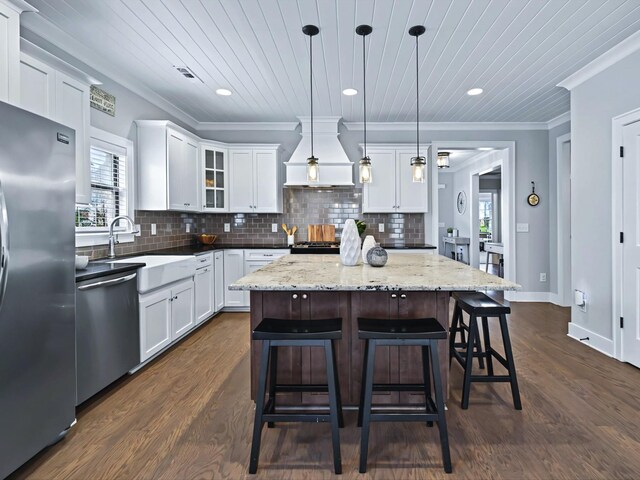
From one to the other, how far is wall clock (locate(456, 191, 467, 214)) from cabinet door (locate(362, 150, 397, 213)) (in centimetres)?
460

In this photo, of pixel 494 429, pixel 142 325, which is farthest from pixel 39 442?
pixel 494 429

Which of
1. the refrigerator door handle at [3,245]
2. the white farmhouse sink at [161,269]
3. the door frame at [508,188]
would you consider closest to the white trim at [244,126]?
the door frame at [508,188]

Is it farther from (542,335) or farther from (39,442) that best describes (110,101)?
(542,335)

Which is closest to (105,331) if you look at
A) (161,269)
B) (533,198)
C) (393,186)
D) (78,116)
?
(161,269)

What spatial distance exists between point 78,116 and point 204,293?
2.21 meters

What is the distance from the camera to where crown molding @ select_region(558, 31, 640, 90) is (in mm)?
2830

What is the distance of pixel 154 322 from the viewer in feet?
9.82

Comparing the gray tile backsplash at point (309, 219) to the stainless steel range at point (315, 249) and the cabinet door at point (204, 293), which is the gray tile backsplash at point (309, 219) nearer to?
the stainless steel range at point (315, 249)

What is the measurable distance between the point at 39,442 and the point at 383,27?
3.27 meters

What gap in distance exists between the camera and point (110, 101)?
133 inches

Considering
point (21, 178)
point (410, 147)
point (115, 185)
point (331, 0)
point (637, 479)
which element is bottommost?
point (637, 479)

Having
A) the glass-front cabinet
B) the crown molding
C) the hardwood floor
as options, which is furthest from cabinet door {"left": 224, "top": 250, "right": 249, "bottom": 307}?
the crown molding

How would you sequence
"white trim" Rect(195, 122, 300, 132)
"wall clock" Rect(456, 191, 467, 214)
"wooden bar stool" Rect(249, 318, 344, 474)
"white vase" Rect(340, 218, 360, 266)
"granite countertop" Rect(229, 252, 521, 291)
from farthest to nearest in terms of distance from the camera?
"wall clock" Rect(456, 191, 467, 214), "white trim" Rect(195, 122, 300, 132), "white vase" Rect(340, 218, 360, 266), "granite countertop" Rect(229, 252, 521, 291), "wooden bar stool" Rect(249, 318, 344, 474)

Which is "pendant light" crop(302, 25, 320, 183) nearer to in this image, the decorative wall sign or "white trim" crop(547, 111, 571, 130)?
the decorative wall sign
